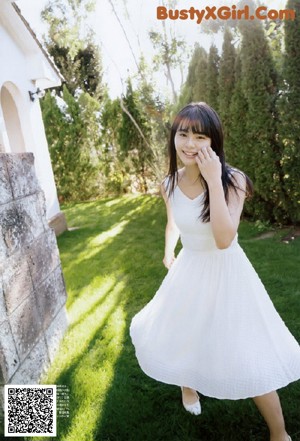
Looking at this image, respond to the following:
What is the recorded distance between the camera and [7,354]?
2.01m

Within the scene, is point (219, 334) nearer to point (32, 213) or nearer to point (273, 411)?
point (273, 411)

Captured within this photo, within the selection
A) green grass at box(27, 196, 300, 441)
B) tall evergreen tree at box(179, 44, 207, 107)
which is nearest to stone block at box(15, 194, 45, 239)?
green grass at box(27, 196, 300, 441)

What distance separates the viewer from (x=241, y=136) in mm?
5832

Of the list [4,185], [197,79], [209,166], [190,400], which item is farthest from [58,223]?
[209,166]

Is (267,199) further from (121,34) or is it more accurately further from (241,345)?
(121,34)

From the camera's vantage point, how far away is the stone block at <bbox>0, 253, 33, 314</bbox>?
2074 mm

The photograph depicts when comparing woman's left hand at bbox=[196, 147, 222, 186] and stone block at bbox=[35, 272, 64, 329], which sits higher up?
woman's left hand at bbox=[196, 147, 222, 186]

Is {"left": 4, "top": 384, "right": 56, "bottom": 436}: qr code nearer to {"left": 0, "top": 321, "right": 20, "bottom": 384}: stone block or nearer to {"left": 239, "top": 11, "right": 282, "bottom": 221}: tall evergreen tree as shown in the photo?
{"left": 0, "top": 321, "right": 20, "bottom": 384}: stone block

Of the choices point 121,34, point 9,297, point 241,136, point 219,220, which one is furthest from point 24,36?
point 219,220

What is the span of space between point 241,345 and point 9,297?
1339 mm

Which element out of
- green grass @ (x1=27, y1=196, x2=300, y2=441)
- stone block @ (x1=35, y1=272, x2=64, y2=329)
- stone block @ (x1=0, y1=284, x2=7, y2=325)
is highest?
stone block @ (x1=0, y1=284, x2=7, y2=325)

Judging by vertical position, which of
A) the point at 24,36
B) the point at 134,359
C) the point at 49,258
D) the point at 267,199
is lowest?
the point at 134,359

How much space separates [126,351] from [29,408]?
3.01ft

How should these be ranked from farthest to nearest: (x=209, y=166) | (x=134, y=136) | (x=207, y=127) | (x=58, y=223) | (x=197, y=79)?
(x=134, y=136), (x=197, y=79), (x=58, y=223), (x=207, y=127), (x=209, y=166)
